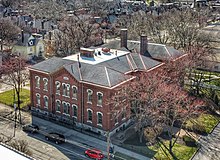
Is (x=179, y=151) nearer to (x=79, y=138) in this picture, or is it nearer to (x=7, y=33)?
(x=79, y=138)

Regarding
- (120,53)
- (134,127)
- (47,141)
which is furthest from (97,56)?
(47,141)

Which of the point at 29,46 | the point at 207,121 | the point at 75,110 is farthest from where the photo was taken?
the point at 29,46

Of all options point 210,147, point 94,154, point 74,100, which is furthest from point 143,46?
point 94,154

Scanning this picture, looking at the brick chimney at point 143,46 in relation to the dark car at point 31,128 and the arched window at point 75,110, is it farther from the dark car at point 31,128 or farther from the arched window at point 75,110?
the dark car at point 31,128

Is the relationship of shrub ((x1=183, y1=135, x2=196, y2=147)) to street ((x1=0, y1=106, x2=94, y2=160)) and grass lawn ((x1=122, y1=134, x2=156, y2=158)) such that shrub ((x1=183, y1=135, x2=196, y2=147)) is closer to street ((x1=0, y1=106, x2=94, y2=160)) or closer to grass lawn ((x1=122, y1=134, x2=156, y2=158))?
grass lawn ((x1=122, y1=134, x2=156, y2=158))

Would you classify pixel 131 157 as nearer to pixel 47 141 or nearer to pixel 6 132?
pixel 47 141

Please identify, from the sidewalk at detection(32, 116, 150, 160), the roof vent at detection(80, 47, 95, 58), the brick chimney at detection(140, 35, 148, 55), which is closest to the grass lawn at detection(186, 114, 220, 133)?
the sidewalk at detection(32, 116, 150, 160)

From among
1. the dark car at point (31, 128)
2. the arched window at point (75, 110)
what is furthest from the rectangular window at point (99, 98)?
the dark car at point (31, 128)
